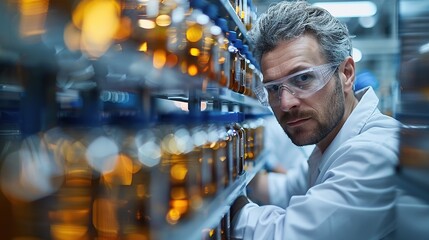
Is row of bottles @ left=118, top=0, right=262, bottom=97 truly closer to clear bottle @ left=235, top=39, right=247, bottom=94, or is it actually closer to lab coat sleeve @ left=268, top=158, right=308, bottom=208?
clear bottle @ left=235, top=39, right=247, bottom=94

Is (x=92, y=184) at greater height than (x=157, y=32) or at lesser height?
lesser

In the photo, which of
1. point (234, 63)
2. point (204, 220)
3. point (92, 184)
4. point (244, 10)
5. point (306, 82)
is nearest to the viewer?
point (92, 184)

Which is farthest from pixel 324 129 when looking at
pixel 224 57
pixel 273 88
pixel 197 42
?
pixel 197 42

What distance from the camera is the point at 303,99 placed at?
179 cm

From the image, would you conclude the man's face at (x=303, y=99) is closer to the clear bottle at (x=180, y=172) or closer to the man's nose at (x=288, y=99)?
the man's nose at (x=288, y=99)

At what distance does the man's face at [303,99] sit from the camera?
178 centimetres

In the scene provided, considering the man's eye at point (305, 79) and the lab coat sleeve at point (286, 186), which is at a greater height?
the man's eye at point (305, 79)

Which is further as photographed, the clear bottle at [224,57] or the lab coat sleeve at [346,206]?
the clear bottle at [224,57]

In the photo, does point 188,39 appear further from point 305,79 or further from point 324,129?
point 324,129

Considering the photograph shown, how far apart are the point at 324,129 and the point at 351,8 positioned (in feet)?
14.2

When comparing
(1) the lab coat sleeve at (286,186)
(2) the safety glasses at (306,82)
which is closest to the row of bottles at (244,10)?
(2) the safety glasses at (306,82)

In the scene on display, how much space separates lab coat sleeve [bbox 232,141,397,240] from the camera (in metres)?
1.49

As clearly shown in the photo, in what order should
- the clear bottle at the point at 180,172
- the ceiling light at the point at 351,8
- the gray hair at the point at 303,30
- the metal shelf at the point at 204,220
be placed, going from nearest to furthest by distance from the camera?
the metal shelf at the point at 204,220, the clear bottle at the point at 180,172, the gray hair at the point at 303,30, the ceiling light at the point at 351,8

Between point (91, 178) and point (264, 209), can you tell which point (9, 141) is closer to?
point (91, 178)
